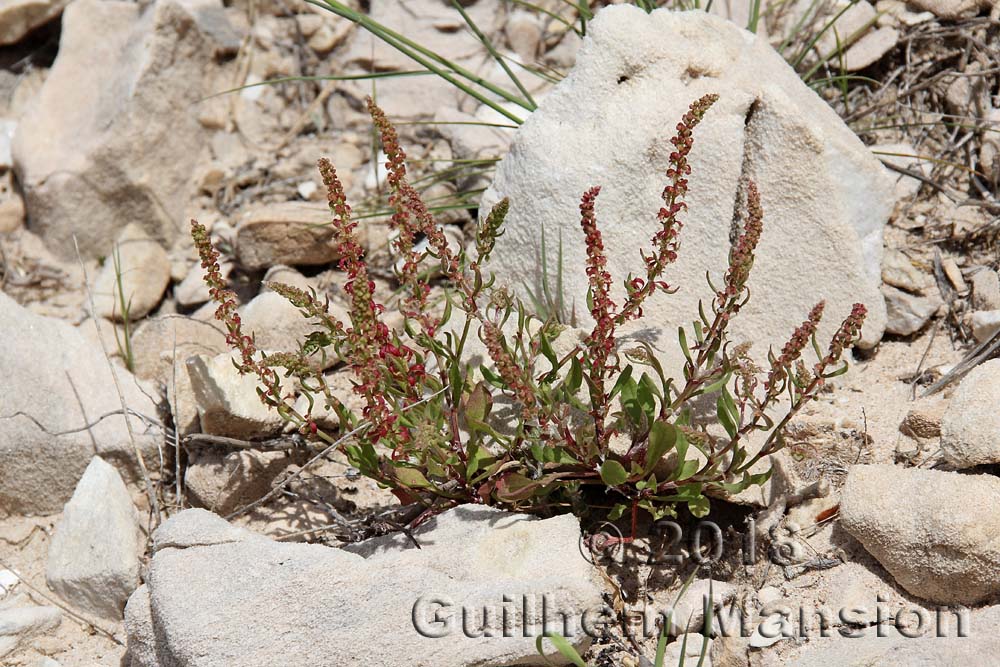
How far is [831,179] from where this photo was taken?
11.9 feet

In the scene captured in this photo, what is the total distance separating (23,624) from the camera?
10.9 feet

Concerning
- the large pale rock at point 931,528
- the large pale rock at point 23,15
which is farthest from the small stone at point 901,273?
the large pale rock at point 23,15

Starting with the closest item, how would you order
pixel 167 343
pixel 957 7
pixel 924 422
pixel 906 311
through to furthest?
pixel 924 422
pixel 906 311
pixel 167 343
pixel 957 7

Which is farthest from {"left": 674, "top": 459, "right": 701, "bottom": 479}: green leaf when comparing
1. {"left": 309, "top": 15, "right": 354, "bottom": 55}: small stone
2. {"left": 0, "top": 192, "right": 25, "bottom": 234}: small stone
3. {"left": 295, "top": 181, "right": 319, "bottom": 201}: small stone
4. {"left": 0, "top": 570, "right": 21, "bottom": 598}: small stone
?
{"left": 0, "top": 192, "right": 25, "bottom": 234}: small stone

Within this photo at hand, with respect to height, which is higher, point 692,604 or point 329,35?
point 329,35

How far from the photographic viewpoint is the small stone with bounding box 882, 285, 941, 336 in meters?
3.76

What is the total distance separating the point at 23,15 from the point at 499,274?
11.7ft

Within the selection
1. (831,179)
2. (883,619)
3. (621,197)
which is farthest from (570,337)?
(883,619)

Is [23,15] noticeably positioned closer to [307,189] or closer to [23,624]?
[307,189]

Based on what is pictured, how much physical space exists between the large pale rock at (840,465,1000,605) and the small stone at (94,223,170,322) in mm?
3289

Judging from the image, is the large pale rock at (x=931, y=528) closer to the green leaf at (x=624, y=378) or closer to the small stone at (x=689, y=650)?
the small stone at (x=689, y=650)

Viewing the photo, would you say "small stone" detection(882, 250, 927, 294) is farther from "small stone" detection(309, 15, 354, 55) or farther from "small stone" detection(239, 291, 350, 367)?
"small stone" detection(309, 15, 354, 55)

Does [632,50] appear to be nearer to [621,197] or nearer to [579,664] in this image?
[621,197]

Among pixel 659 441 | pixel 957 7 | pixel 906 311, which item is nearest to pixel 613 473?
pixel 659 441
